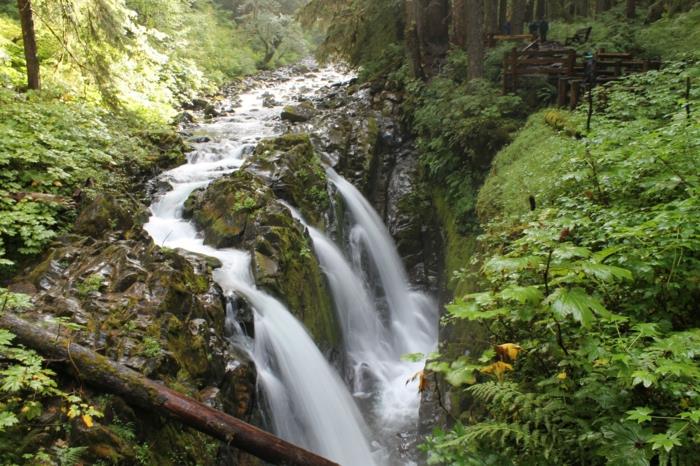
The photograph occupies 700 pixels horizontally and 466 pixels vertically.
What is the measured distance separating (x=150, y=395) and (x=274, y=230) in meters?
5.19

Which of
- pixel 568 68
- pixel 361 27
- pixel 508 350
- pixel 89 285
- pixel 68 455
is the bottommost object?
pixel 68 455

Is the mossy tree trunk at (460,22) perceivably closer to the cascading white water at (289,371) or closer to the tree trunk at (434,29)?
the tree trunk at (434,29)

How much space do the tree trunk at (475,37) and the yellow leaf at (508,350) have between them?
11045 millimetres

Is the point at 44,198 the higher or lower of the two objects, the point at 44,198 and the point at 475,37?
the lower

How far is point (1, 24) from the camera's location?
13227 mm

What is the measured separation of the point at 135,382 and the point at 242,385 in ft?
6.74

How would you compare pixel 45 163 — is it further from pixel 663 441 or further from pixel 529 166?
pixel 663 441

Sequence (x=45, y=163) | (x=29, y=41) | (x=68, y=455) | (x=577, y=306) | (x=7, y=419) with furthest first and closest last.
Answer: (x=29, y=41) < (x=45, y=163) < (x=68, y=455) < (x=7, y=419) < (x=577, y=306)

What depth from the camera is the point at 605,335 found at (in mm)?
2807

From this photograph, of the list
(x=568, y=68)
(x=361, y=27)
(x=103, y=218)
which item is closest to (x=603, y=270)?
(x=103, y=218)

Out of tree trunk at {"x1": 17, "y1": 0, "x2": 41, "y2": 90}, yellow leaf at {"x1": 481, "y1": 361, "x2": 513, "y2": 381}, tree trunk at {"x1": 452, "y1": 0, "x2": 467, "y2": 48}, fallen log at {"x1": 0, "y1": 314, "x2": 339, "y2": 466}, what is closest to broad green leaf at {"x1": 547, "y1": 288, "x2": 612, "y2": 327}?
yellow leaf at {"x1": 481, "y1": 361, "x2": 513, "y2": 381}

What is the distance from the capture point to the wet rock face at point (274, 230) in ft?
28.1

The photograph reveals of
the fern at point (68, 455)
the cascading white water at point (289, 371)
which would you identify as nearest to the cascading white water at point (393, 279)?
the cascading white water at point (289, 371)

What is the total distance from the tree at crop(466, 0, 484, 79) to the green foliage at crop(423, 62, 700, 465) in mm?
8657
